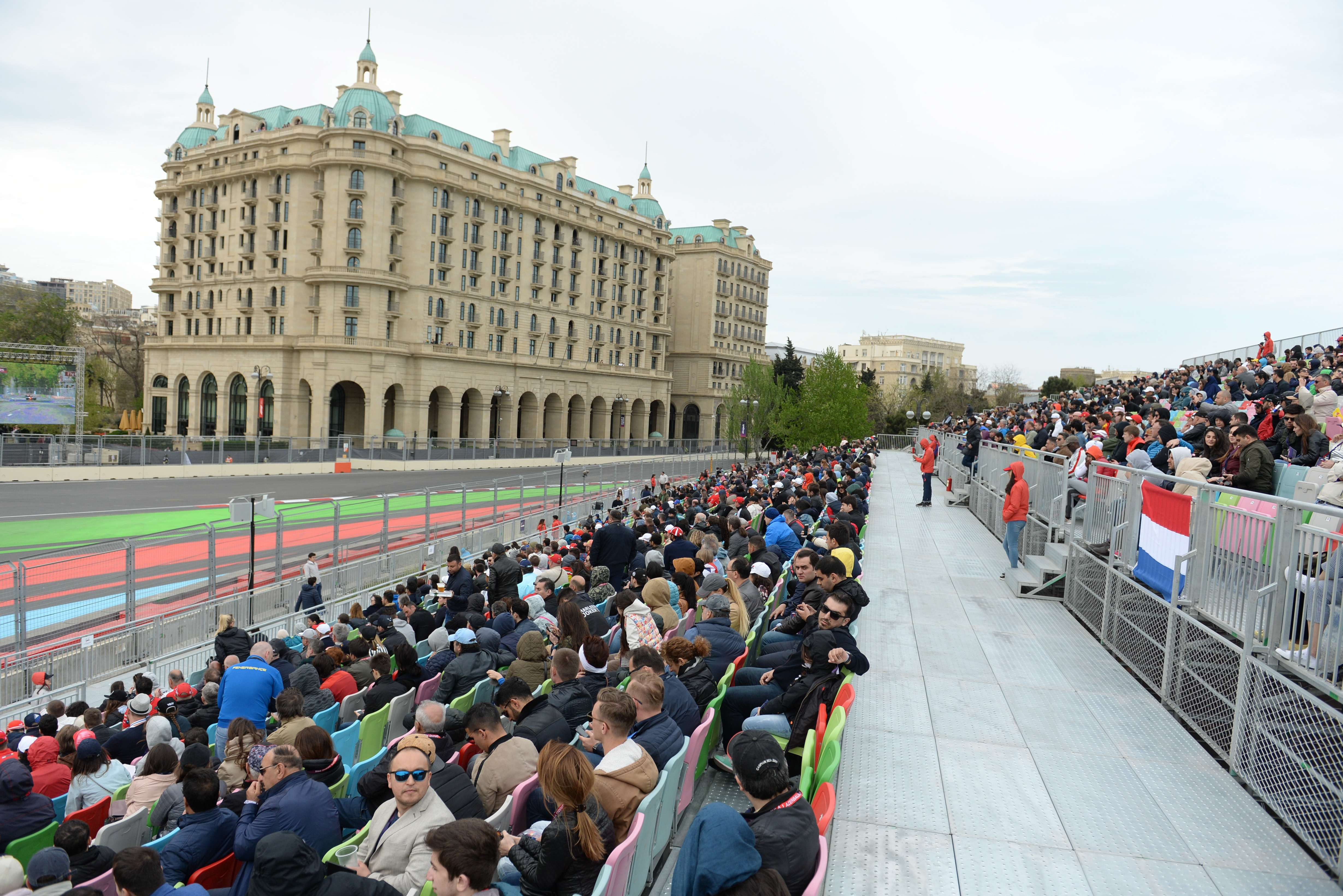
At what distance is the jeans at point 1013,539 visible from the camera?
490 inches

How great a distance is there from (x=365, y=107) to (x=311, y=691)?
212 feet

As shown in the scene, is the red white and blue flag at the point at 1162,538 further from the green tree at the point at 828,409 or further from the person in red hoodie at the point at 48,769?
the green tree at the point at 828,409

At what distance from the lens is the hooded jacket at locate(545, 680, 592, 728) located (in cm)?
570

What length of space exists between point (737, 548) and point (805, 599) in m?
3.76

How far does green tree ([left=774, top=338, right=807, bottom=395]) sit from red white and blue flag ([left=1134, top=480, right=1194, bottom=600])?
281 ft

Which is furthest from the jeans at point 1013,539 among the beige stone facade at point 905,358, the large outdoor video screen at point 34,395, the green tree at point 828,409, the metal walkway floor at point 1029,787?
the beige stone facade at point 905,358

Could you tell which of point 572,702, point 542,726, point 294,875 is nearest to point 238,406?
point 572,702

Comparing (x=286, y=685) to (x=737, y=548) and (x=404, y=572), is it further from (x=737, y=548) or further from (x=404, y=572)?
(x=404, y=572)

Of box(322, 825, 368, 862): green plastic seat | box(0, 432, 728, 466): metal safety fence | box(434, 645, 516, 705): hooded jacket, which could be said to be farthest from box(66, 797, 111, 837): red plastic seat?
box(0, 432, 728, 466): metal safety fence

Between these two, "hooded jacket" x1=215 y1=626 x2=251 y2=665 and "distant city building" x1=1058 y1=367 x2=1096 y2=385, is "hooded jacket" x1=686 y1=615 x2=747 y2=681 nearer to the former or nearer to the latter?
"hooded jacket" x1=215 y1=626 x2=251 y2=665

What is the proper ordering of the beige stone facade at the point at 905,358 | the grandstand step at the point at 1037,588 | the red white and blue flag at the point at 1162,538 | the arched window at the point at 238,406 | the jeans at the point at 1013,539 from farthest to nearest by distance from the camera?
the beige stone facade at the point at 905,358, the arched window at the point at 238,406, the jeans at the point at 1013,539, the grandstand step at the point at 1037,588, the red white and blue flag at the point at 1162,538

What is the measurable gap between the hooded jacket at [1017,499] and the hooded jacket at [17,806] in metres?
12.0

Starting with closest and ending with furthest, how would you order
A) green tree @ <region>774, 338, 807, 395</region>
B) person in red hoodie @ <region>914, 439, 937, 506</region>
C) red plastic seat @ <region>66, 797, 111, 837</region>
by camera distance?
red plastic seat @ <region>66, 797, 111, 837</region> < person in red hoodie @ <region>914, 439, 937, 506</region> < green tree @ <region>774, 338, 807, 395</region>

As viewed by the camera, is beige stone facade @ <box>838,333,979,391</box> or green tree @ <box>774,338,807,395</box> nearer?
green tree @ <box>774,338,807,395</box>
